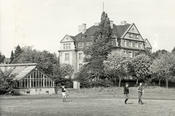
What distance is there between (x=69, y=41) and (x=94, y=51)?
20.7 metres

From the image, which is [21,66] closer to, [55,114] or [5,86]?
[5,86]

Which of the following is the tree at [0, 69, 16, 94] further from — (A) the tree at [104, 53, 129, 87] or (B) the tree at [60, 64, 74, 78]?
(B) the tree at [60, 64, 74, 78]

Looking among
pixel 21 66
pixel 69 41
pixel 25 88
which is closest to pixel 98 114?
pixel 25 88

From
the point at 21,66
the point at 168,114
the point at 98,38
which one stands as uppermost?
the point at 98,38

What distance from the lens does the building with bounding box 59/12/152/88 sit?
10288 cm

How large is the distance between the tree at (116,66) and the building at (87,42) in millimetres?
17710

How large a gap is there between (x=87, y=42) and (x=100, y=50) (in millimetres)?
19318

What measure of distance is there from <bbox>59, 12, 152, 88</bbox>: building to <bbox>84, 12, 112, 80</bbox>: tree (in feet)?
49.6

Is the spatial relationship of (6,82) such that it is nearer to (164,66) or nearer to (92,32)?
(164,66)

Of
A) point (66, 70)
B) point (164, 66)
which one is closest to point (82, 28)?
point (66, 70)

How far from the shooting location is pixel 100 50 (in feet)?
275

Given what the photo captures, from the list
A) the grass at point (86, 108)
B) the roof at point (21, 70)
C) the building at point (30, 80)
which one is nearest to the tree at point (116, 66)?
the building at point (30, 80)

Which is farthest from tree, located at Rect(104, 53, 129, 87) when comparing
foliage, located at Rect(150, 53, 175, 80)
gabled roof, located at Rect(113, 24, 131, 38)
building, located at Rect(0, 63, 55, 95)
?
gabled roof, located at Rect(113, 24, 131, 38)

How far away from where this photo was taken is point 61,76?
294ft
